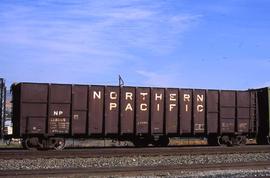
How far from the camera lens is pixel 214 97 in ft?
88.6

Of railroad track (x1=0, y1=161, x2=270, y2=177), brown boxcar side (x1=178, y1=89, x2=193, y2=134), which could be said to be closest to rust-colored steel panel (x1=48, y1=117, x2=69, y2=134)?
brown boxcar side (x1=178, y1=89, x2=193, y2=134)

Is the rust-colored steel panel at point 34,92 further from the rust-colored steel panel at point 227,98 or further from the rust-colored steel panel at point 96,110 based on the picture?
the rust-colored steel panel at point 227,98

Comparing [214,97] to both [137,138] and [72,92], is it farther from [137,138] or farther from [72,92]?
[72,92]

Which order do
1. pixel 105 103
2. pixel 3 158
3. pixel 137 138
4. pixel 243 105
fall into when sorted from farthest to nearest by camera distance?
pixel 243 105, pixel 137 138, pixel 105 103, pixel 3 158

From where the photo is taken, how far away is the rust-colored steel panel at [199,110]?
87.0ft

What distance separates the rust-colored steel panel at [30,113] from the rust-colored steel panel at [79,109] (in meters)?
1.37

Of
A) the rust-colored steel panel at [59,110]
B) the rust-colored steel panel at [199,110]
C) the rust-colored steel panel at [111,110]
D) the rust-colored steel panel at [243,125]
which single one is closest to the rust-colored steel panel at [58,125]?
the rust-colored steel panel at [59,110]

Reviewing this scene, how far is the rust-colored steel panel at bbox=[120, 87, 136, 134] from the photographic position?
2473 cm

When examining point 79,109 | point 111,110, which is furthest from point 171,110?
point 79,109

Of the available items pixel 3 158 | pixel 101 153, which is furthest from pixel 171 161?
pixel 3 158

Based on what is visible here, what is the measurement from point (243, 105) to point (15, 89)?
12.1m

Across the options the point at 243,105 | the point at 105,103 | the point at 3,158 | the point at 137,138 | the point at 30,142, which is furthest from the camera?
the point at 243,105

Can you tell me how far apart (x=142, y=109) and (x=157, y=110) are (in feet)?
2.71

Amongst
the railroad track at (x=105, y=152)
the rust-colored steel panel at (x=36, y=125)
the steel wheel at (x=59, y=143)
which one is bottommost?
the railroad track at (x=105, y=152)
